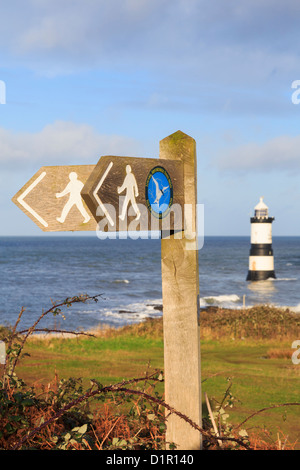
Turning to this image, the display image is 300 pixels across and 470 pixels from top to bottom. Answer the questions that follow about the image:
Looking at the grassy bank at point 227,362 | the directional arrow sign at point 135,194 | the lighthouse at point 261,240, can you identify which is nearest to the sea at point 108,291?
the lighthouse at point 261,240

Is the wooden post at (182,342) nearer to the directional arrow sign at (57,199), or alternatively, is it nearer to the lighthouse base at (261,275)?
the directional arrow sign at (57,199)

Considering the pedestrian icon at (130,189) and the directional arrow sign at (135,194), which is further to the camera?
the pedestrian icon at (130,189)

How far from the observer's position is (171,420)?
3.46 meters

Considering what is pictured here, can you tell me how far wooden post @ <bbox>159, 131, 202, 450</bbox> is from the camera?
342 cm

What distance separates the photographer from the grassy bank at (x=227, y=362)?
8.53 metres

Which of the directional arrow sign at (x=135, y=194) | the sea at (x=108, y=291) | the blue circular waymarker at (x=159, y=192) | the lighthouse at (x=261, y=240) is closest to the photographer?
the directional arrow sign at (x=135, y=194)

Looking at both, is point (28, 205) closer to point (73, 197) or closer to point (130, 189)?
point (73, 197)

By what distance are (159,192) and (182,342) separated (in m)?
0.98

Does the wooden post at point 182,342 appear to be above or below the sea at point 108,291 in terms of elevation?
above

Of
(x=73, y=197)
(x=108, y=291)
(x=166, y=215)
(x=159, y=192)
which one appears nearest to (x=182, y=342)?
(x=166, y=215)

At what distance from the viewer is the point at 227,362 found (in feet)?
50.3
